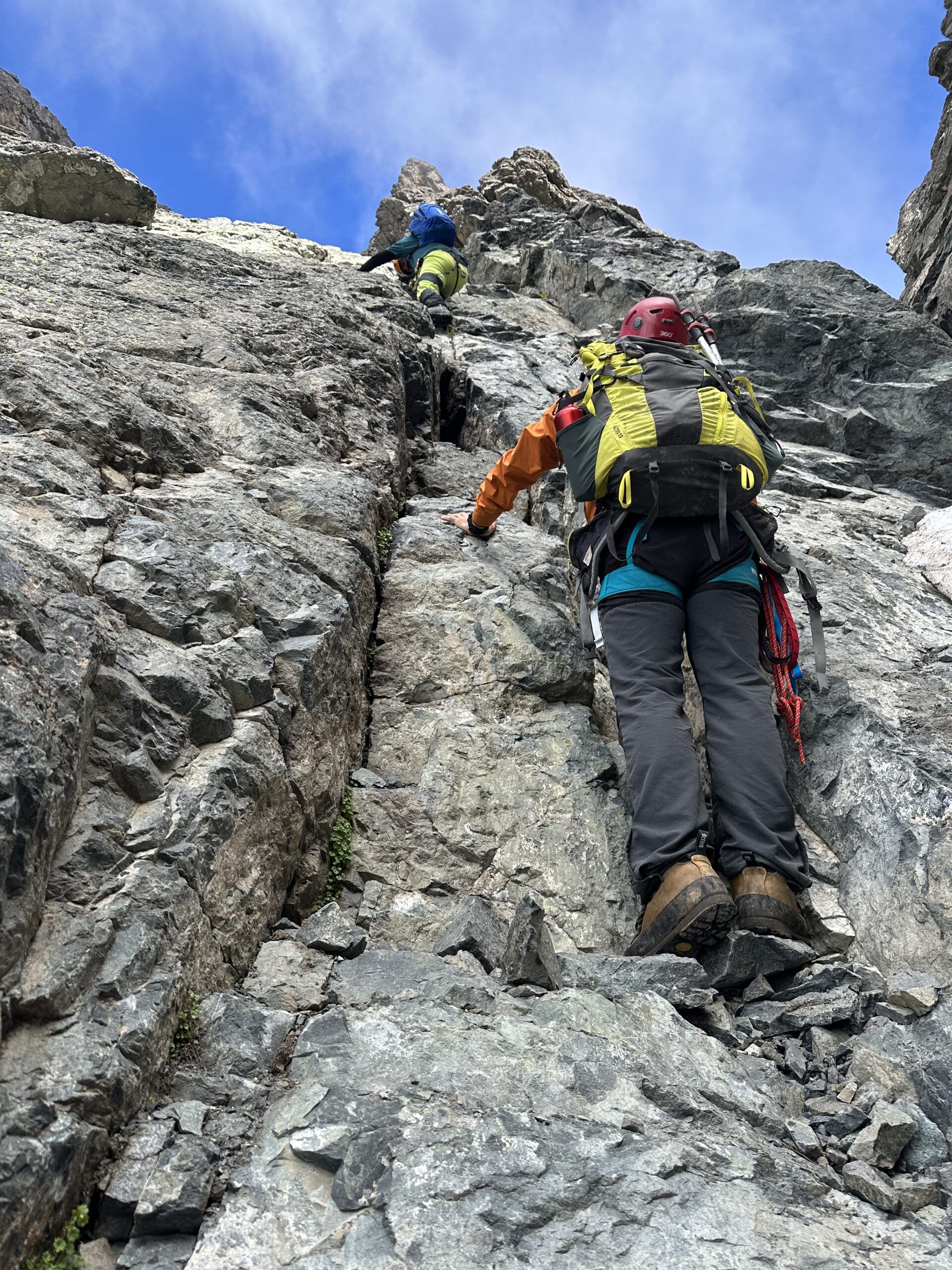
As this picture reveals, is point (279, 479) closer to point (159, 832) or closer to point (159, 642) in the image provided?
point (159, 642)

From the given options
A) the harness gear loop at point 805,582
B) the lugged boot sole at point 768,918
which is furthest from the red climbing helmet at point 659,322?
the lugged boot sole at point 768,918

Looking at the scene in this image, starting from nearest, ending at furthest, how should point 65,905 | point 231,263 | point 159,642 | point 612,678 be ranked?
point 65,905 < point 159,642 < point 612,678 < point 231,263

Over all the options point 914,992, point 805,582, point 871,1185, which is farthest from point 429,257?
point 871,1185

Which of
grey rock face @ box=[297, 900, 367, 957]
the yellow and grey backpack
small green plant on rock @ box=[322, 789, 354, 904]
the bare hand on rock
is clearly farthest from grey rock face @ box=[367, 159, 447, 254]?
grey rock face @ box=[297, 900, 367, 957]

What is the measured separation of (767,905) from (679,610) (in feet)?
6.46

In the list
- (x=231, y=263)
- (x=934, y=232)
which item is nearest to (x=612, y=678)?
(x=231, y=263)

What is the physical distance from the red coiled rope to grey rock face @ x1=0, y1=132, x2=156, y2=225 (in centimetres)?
891

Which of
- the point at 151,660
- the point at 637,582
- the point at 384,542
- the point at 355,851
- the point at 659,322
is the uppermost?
the point at 659,322

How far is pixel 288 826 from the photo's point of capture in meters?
4.17

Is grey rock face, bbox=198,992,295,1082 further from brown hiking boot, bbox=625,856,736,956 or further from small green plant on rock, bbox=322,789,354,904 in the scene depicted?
brown hiking boot, bbox=625,856,736,956

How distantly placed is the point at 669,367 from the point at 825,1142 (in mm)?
4645

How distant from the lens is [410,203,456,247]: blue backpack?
14.7 metres

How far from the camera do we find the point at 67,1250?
222cm

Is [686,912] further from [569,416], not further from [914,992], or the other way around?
[569,416]
